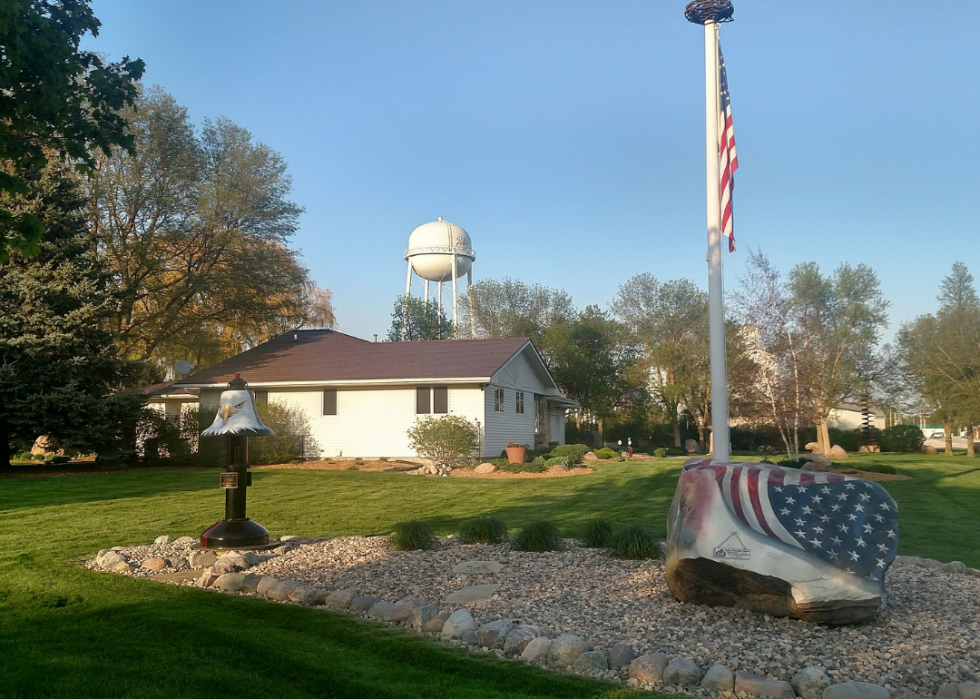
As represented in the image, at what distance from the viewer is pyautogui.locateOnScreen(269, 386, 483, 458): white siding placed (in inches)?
939

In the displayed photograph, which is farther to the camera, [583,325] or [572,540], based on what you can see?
[583,325]

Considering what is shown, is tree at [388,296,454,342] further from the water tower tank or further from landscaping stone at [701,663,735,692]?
landscaping stone at [701,663,735,692]

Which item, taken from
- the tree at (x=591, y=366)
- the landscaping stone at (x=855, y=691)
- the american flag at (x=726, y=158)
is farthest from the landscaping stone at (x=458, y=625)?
the tree at (x=591, y=366)

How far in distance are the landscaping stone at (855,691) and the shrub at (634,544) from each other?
348cm

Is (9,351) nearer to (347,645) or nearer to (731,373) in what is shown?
(347,645)

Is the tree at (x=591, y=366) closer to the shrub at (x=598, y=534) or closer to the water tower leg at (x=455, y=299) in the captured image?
the water tower leg at (x=455, y=299)

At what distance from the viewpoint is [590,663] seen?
4.71 metres

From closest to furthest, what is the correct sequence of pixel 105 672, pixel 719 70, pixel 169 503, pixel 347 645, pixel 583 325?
pixel 105 672, pixel 347 645, pixel 719 70, pixel 169 503, pixel 583 325

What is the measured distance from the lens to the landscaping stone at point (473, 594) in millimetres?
6152

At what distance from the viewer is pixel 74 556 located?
27.9 feet

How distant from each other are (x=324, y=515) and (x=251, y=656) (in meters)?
7.50

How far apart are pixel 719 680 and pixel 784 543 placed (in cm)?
127

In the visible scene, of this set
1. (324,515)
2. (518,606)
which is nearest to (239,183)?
(324,515)

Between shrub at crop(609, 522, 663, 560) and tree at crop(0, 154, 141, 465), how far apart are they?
54.5 ft
